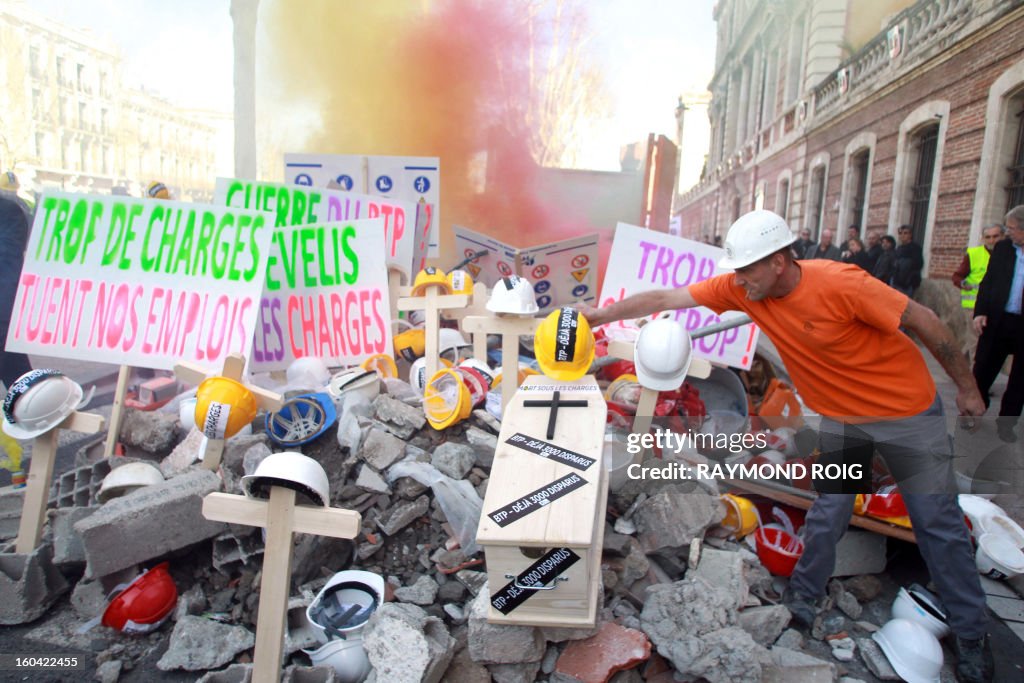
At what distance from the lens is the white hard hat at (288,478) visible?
181 cm

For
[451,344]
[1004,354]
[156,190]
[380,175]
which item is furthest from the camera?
[380,175]

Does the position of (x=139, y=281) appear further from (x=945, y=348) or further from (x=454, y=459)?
(x=945, y=348)

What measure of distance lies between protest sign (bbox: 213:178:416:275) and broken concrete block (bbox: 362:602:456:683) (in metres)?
3.48

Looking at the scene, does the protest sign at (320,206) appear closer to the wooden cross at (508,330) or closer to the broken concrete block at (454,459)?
the wooden cross at (508,330)

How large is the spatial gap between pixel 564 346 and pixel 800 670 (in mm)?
1517

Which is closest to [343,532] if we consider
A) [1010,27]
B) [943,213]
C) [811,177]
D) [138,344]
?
[138,344]

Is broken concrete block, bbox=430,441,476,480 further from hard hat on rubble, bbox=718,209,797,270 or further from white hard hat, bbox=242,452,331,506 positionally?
→ hard hat on rubble, bbox=718,209,797,270

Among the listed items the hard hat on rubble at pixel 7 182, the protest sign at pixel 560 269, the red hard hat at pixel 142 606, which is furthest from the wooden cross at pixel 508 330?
the hard hat on rubble at pixel 7 182

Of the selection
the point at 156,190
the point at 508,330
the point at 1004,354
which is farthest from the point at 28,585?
the point at 1004,354

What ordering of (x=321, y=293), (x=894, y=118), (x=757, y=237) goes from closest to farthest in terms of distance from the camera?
(x=757, y=237) → (x=321, y=293) → (x=894, y=118)

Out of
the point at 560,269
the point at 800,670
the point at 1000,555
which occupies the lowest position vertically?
the point at 800,670

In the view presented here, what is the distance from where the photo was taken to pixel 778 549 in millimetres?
3012

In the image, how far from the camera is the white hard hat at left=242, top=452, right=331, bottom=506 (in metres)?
1.81

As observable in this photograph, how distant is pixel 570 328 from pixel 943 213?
9856mm
